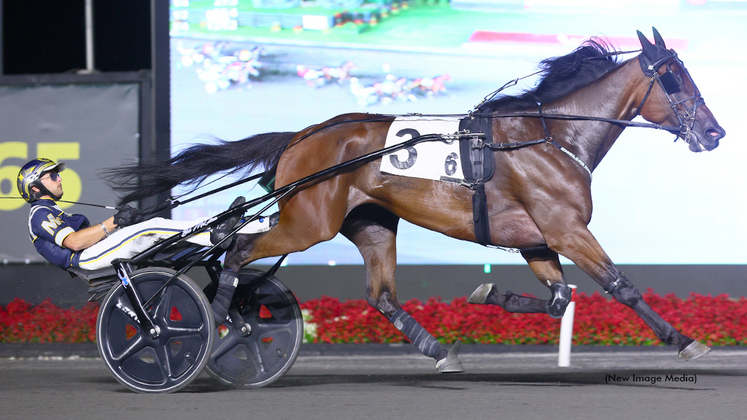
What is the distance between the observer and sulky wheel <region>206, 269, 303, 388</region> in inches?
200

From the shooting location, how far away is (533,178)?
15.7 feet

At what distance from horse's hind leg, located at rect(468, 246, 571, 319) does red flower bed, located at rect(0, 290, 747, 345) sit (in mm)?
1759

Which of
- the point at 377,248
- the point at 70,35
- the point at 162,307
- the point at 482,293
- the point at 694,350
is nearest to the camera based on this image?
the point at 694,350

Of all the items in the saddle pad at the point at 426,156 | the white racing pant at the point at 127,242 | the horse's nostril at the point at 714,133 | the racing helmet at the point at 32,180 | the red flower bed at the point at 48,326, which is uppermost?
the horse's nostril at the point at 714,133

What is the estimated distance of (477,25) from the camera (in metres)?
8.31

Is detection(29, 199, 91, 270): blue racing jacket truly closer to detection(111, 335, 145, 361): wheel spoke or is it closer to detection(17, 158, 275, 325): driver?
detection(17, 158, 275, 325): driver

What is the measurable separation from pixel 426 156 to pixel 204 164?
1.60m

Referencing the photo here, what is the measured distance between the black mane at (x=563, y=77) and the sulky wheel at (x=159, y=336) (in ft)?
7.11

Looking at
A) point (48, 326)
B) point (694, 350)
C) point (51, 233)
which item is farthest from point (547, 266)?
point (48, 326)

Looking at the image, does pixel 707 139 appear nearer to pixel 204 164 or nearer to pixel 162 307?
pixel 204 164

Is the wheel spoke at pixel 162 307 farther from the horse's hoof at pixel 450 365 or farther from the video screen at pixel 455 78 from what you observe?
the video screen at pixel 455 78

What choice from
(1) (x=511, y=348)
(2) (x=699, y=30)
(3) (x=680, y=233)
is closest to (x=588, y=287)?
(3) (x=680, y=233)

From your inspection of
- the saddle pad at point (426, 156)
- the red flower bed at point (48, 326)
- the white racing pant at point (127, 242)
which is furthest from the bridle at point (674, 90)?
the red flower bed at point (48, 326)

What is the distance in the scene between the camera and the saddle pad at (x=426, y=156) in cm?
486
